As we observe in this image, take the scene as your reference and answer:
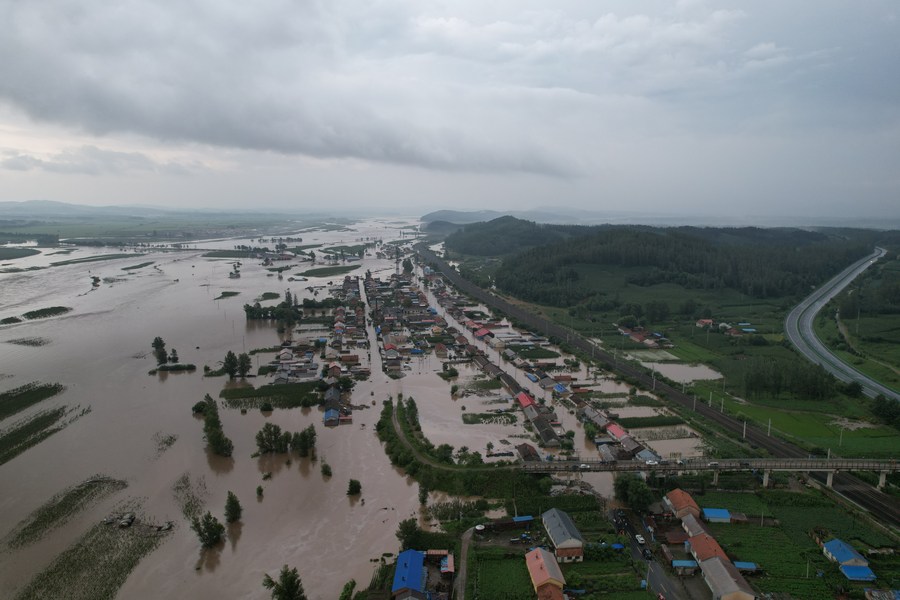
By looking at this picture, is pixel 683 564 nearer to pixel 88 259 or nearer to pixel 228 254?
pixel 228 254

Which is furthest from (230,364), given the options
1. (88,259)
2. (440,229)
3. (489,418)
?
(440,229)

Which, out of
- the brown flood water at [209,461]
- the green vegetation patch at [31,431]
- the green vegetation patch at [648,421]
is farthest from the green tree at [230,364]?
the green vegetation patch at [648,421]

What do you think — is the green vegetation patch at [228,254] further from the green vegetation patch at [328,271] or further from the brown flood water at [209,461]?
the brown flood water at [209,461]

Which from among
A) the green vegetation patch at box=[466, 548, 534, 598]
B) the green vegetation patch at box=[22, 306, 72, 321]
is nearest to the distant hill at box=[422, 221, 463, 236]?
the green vegetation patch at box=[22, 306, 72, 321]

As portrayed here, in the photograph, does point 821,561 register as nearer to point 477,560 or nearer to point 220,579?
point 477,560

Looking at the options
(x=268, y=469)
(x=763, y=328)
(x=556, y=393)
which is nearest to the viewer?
(x=268, y=469)

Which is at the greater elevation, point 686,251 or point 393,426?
point 686,251

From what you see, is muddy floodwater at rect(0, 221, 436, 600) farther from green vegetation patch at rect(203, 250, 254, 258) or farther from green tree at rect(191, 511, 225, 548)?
green vegetation patch at rect(203, 250, 254, 258)

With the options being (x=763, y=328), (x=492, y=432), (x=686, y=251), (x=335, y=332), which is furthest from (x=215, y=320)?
(x=686, y=251)
